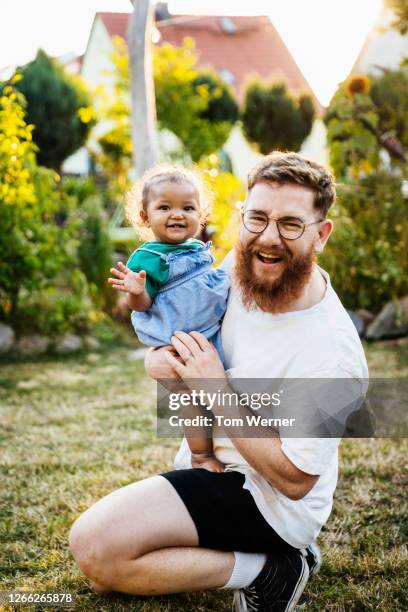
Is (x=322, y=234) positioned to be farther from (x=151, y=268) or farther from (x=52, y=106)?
(x=52, y=106)

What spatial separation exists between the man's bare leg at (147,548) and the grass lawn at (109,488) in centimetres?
18

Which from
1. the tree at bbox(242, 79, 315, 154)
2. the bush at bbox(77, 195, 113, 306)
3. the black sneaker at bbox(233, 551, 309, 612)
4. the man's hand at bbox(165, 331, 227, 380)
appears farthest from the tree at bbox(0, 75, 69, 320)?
the tree at bbox(242, 79, 315, 154)

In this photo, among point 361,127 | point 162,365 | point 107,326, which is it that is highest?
point 162,365

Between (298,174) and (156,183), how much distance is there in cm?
60

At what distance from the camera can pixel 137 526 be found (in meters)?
1.94

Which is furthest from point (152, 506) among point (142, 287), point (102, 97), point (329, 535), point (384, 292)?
point (102, 97)

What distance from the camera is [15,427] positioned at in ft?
13.3

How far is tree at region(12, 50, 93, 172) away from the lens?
917 centimetres

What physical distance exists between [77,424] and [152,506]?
224 cm

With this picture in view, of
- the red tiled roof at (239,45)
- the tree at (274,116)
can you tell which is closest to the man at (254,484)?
the tree at (274,116)

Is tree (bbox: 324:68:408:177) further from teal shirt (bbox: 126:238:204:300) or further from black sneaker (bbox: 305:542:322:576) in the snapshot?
black sneaker (bbox: 305:542:322:576)

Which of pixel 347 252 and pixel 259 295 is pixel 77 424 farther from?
pixel 347 252

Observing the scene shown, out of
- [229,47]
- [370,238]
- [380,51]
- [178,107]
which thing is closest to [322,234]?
[370,238]

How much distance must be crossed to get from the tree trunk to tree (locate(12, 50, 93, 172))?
2.25m
